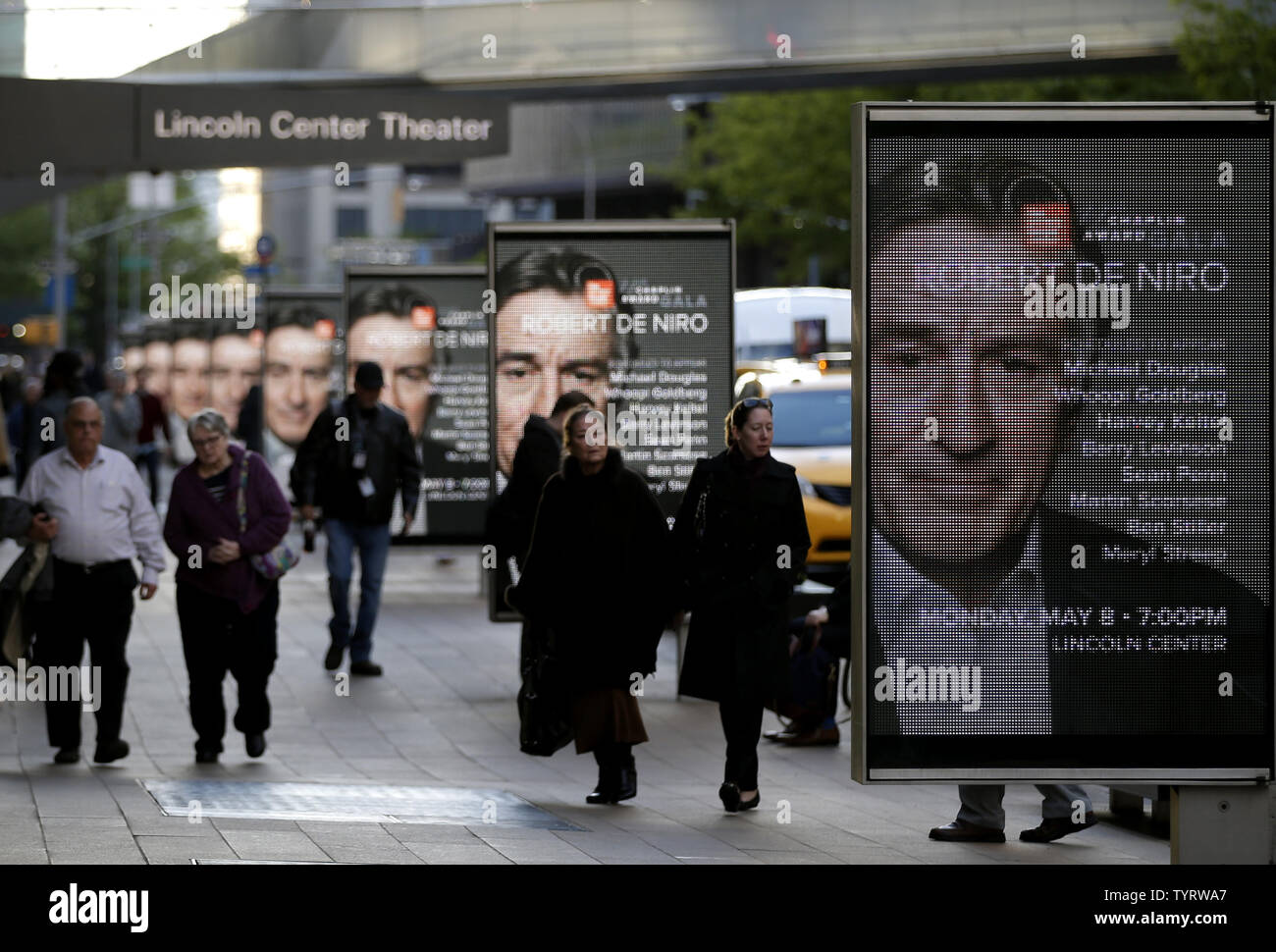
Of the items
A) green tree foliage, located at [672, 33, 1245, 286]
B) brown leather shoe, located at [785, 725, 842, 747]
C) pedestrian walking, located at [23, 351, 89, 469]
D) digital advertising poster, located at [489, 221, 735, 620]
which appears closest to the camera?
brown leather shoe, located at [785, 725, 842, 747]

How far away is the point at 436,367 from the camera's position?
18.6 metres

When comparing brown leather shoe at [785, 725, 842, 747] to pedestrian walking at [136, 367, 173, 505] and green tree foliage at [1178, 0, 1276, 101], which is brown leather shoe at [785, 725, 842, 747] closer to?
green tree foliage at [1178, 0, 1276, 101]

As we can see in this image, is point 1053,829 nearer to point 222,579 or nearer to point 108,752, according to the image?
point 222,579

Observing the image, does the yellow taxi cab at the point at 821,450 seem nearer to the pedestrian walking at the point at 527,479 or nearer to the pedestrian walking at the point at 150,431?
the pedestrian walking at the point at 527,479

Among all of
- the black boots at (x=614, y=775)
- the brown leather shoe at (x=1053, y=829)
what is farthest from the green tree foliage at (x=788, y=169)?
the brown leather shoe at (x=1053, y=829)

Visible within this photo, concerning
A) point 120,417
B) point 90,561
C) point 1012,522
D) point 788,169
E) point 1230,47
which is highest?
point 788,169

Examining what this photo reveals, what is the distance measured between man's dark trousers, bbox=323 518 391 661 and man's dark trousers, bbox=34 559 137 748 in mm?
3449

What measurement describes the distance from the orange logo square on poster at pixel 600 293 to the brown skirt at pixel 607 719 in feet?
14.6

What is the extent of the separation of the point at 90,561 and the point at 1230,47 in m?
17.9

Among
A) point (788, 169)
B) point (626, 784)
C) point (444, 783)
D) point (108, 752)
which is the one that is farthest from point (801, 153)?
point (626, 784)

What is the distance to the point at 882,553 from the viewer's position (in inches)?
288

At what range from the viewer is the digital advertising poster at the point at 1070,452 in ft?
23.9

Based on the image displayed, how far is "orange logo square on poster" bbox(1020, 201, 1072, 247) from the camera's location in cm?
729

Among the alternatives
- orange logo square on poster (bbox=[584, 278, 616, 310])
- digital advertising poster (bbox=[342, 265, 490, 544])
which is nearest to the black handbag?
orange logo square on poster (bbox=[584, 278, 616, 310])
